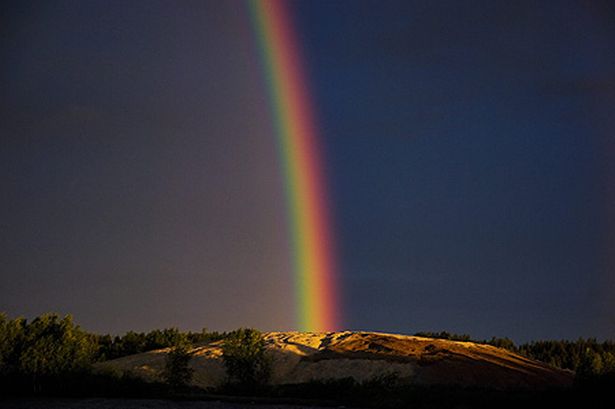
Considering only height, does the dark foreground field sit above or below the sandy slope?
below

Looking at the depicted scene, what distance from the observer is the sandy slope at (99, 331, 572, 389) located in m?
35.2

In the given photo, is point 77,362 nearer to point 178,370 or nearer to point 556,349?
point 178,370

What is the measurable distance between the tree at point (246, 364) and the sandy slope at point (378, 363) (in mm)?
733

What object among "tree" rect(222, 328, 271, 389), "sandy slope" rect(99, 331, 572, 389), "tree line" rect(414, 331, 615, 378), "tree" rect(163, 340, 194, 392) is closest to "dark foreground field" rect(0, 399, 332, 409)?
"tree" rect(163, 340, 194, 392)

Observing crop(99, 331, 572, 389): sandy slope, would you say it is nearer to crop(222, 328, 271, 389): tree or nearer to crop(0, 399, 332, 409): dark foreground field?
crop(222, 328, 271, 389): tree

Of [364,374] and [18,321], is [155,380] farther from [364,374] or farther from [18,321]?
[364,374]

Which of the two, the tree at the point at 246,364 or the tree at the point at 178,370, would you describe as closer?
the tree at the point at 178,370

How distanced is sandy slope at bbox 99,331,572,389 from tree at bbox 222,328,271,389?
733 millimetres

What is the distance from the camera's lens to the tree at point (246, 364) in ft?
119

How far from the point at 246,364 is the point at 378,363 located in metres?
6.41

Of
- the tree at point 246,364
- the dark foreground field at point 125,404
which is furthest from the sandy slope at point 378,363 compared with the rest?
the dark foreground field at point 125,404

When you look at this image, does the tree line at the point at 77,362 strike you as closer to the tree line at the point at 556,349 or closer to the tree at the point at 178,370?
the tree at the point at 178,370

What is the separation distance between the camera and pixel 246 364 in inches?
1439

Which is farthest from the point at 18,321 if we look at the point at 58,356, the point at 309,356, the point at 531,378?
the point at 531,378
